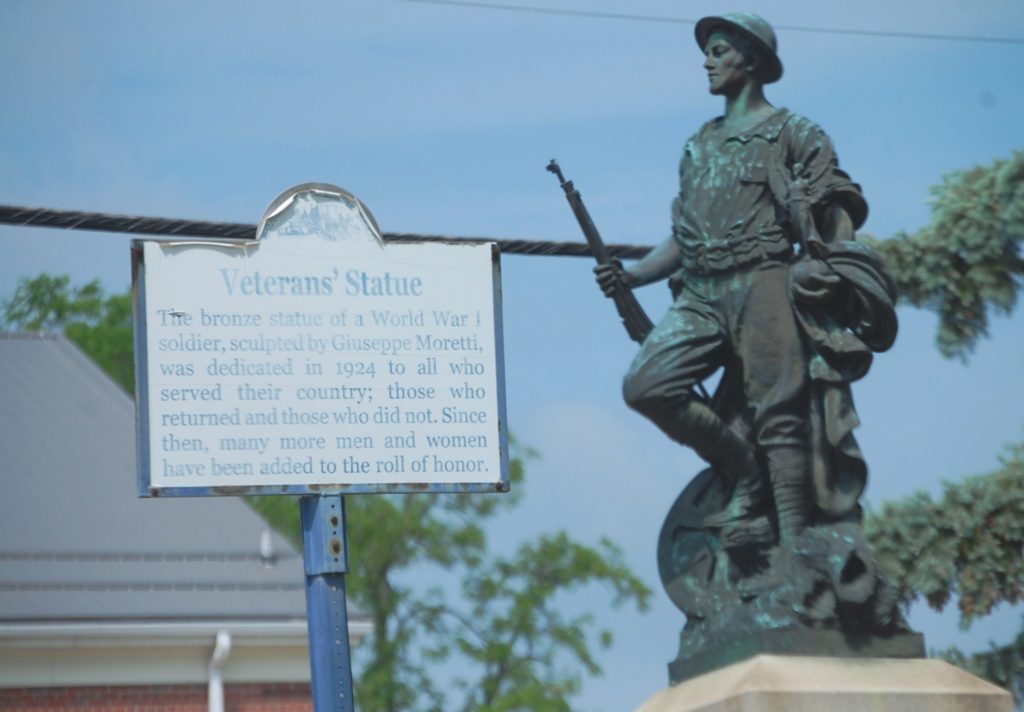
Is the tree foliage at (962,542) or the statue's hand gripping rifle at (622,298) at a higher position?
the statue's hand gripping rifle at (622,298)

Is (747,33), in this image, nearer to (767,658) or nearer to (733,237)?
(733,237)

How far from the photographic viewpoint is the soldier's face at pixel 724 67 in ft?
27.2

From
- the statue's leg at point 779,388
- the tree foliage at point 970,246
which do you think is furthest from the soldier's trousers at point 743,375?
the tree foliage at point 970,246

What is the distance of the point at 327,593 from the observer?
793 centimetres

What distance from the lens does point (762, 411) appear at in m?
7.88

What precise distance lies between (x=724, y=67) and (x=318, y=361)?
2002 mm

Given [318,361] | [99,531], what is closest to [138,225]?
[318,361]

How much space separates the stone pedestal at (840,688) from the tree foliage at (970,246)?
26.8ft

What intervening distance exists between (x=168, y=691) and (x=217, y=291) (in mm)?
12620

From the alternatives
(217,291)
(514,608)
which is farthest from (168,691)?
(217,291)

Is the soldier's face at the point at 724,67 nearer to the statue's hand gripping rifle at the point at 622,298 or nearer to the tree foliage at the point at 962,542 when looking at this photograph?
the statue's hand gripping rifle at the point at 622,298

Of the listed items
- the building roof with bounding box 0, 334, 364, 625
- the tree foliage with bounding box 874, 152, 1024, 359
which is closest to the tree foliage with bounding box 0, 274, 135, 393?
the building roof with bounding box 0, 334, 364, 625

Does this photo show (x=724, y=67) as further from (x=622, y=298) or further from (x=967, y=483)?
(x=967, y=483)

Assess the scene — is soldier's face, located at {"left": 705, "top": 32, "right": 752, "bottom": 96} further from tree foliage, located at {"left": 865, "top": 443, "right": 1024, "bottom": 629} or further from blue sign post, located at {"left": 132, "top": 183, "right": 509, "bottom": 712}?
tree foliage, located at {"left": 865, "top": 443, "right": 1024, "bottom": 629}
